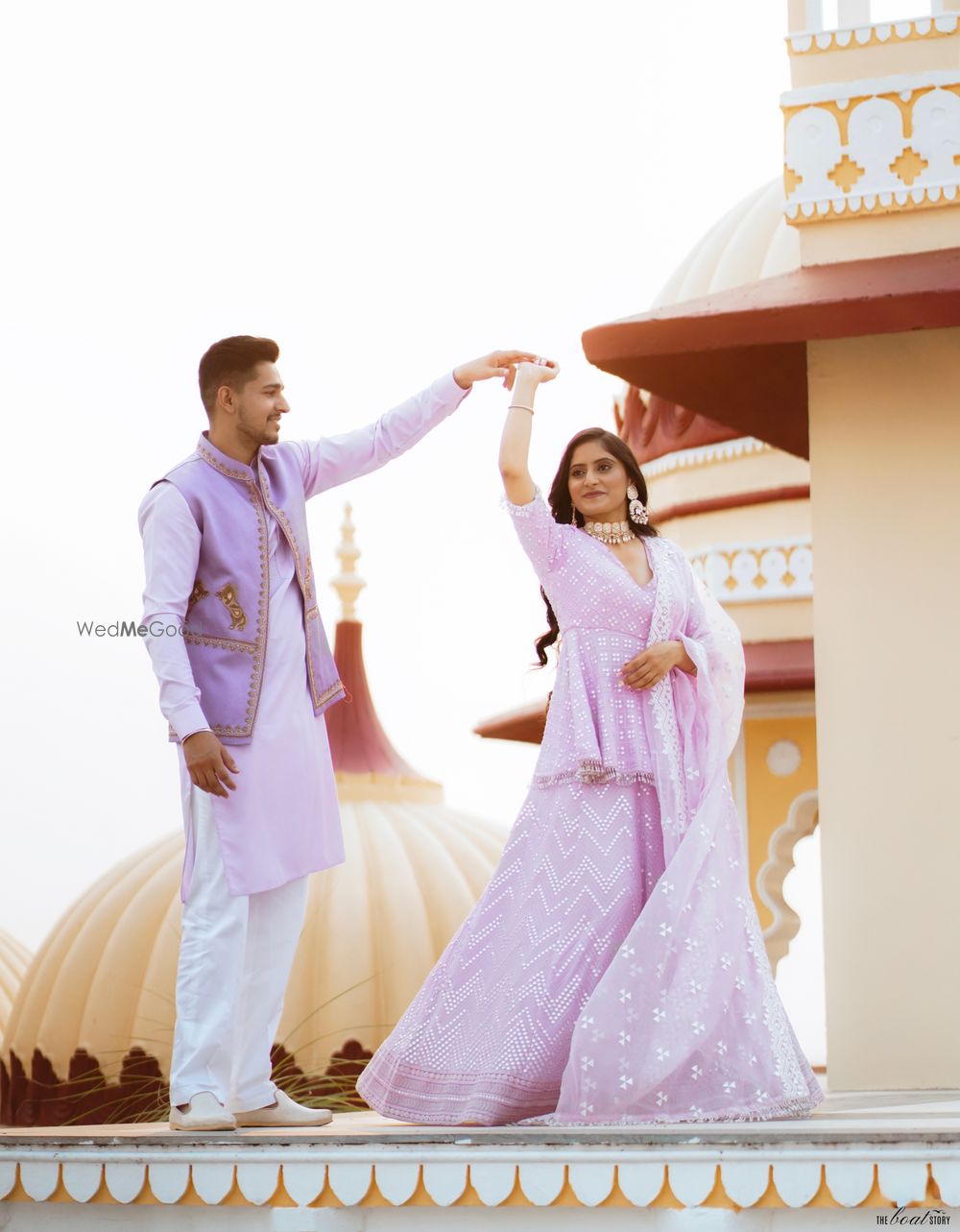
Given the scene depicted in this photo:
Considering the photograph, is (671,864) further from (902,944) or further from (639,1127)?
(902,944)

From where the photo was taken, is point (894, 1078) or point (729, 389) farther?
point (729, 389)

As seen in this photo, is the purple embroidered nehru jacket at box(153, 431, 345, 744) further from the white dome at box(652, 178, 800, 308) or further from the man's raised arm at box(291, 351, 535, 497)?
the white dome at box(652, 178, 800, 308)

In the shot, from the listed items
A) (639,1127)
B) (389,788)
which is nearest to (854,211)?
(639,1127)

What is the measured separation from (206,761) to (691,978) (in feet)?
4.13

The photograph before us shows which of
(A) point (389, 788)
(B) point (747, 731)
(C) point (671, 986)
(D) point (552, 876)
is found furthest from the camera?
(A) point (389, 788)

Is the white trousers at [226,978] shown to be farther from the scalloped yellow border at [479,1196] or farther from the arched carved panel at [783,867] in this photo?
the arched carved panel at [783,867]

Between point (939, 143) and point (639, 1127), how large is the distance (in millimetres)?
3571

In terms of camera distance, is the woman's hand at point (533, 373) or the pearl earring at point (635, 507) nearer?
the woman's hand at point (533, 373)

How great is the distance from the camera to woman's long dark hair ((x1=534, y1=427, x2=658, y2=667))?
507cm

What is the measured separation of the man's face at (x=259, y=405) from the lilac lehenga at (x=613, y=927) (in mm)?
740

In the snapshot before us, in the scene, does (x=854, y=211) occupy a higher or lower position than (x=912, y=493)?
higher

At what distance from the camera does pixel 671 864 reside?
4.63 m

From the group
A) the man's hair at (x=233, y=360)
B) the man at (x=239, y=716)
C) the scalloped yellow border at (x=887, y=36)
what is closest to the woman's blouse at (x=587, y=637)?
the man at (x=239, y=716)

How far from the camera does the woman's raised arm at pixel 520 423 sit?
480cm
